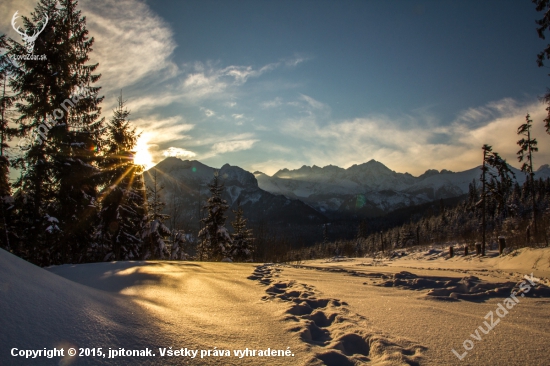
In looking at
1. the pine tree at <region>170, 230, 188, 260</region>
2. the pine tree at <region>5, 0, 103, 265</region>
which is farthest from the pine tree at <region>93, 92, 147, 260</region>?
the pine tree at <region>170, 230, 188, 260</region>

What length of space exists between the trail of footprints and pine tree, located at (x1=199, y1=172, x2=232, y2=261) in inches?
935

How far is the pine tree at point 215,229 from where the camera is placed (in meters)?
27.0

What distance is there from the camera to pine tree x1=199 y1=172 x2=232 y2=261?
26953 mm

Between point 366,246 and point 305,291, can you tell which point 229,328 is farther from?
point 366,246

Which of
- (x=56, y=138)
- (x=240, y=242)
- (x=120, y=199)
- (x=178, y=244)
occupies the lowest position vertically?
(x=178, y=244)

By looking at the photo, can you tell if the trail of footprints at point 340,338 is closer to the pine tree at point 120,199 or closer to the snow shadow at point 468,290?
the snow shadow at point 468,290

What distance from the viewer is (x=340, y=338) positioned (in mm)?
2672

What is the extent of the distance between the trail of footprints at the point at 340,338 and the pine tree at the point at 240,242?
83.3 ft

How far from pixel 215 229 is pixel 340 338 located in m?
25.6

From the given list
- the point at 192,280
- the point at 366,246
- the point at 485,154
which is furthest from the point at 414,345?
the point at 366,246

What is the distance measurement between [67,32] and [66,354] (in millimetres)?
16683

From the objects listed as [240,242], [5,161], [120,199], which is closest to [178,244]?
[240,242]

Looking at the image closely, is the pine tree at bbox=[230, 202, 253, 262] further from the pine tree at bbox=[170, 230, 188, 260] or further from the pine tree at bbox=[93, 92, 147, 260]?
the pine tree at bbox=[93, 92, 147, 260]

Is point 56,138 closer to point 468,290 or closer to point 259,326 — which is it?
point 259,326
